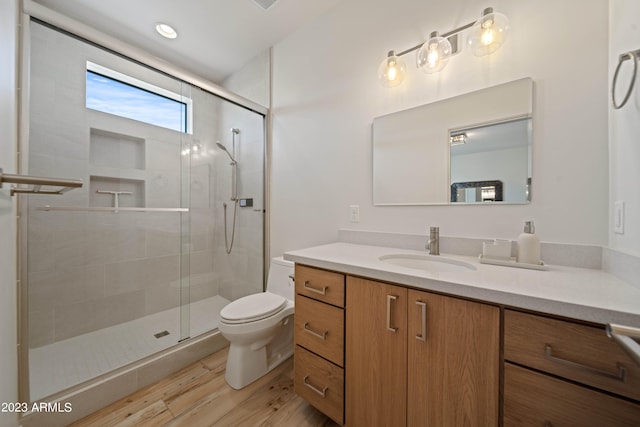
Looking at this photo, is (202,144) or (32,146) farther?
(202,144)

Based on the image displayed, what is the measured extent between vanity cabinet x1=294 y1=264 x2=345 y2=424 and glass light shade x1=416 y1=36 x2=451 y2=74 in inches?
49.6

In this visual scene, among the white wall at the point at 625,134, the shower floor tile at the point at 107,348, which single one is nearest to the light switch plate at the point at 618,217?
the white wall at the point at 625,134

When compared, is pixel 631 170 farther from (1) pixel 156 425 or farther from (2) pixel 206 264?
(2) pixel 206 264

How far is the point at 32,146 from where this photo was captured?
1.50 meters

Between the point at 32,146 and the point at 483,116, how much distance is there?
9.11ft

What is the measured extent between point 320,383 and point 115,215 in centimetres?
217

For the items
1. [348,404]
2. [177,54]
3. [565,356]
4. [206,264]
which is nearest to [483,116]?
[565,356]

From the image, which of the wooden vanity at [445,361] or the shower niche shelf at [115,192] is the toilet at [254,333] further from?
the shower niche shelf at [115,192]

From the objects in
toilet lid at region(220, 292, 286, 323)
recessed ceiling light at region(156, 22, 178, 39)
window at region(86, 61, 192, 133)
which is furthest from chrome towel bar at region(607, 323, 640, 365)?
recessed ceiling light at region(156, 22, 178, 39)

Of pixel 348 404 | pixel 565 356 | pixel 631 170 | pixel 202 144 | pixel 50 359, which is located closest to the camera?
pixel 565 356

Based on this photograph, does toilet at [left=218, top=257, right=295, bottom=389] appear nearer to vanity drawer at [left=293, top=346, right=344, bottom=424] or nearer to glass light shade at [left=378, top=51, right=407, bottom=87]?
vanity drawer at [left=293, top=346, right=344, bottom=424]

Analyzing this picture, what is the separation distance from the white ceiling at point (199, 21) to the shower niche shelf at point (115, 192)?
4.08 ft

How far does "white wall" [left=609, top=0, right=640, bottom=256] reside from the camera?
0.74 meters

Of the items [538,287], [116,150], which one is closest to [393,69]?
[538,287]
